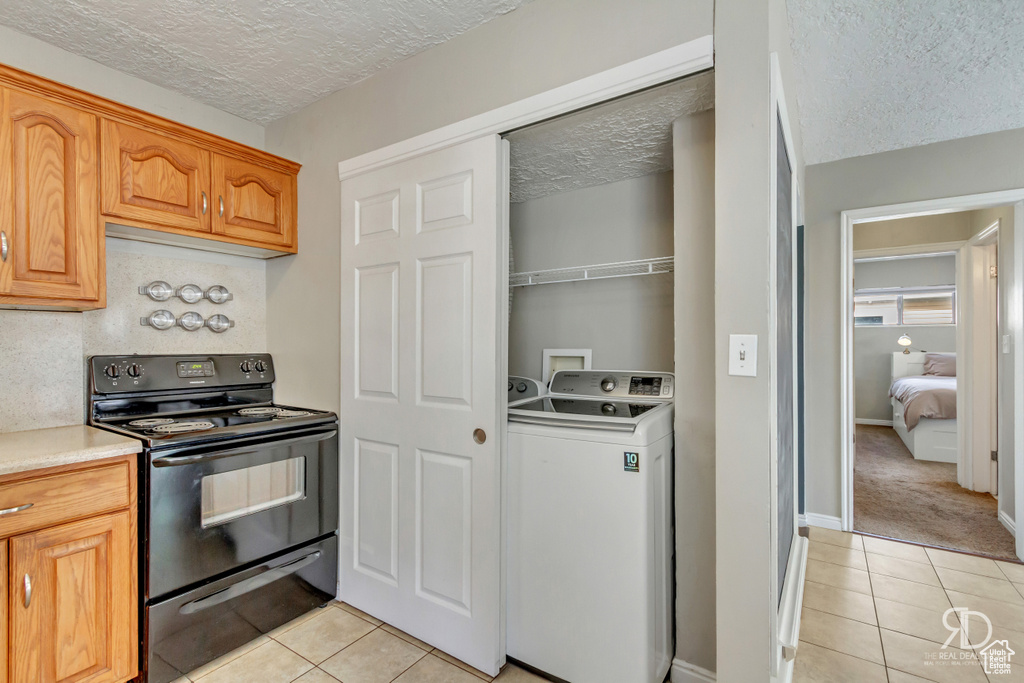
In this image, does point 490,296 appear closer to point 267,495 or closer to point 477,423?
point 477,423

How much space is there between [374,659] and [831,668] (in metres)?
1.71

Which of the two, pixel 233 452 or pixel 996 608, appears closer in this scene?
pixel 233 452

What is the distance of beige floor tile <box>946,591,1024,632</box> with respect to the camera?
206cm

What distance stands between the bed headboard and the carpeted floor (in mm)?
2152

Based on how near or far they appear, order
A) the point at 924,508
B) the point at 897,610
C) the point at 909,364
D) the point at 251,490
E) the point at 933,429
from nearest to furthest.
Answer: the point at 251,490 → the point at 897,610 → the point at 924,508 → the point at 933,429 → the point at 909,364

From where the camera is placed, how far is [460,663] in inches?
71.1

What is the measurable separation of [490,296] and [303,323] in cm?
120

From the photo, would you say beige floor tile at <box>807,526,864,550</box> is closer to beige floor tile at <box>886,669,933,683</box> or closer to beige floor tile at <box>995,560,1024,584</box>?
beige floor tile at <box>995,560,1024,584</box>

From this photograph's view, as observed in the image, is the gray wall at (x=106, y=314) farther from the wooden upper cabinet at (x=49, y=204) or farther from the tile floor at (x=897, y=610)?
the tile floor at (x=897, y=610)

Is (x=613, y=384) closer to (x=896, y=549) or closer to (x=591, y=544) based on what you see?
(x=591, y=544)

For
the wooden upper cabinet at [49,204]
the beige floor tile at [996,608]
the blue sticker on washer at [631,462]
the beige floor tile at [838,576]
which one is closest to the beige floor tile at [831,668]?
the beige floor tile at [838,576]

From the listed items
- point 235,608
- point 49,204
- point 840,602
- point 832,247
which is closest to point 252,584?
point 235,608

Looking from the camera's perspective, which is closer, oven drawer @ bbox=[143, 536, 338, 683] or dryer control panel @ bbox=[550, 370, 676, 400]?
oven drawer @ bbox=[143, 536, 338, 683]

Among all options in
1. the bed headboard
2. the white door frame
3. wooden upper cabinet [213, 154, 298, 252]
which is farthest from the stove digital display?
the bed headboard
